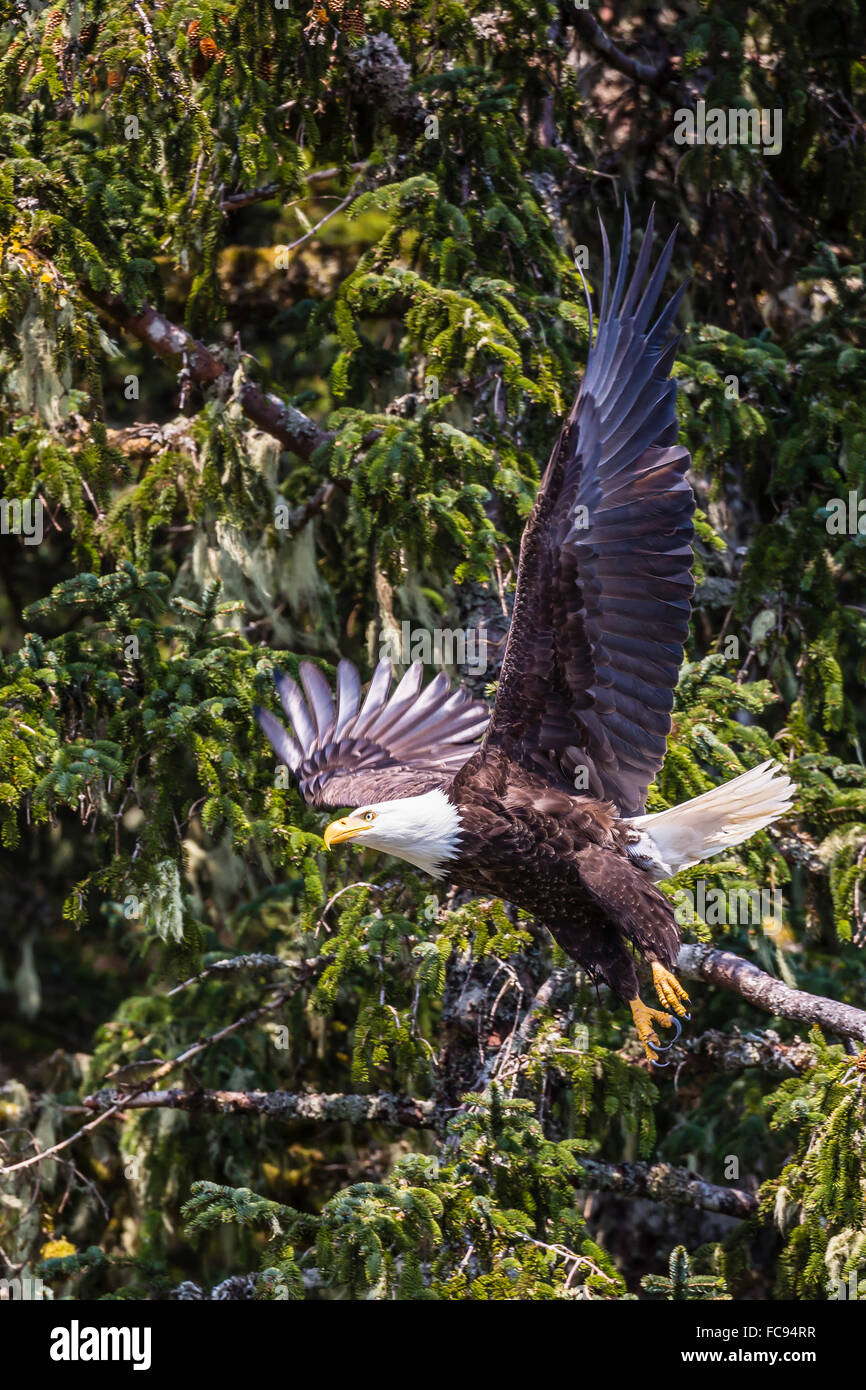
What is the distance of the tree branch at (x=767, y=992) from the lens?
4449 mm

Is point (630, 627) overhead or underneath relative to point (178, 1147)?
overhead

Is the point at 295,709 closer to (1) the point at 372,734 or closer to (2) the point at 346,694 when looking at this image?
(2) the point at 346,694

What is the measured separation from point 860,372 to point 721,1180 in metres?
2.91

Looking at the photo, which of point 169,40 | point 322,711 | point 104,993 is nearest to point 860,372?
point 322,711

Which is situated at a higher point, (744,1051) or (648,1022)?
(648,1022)

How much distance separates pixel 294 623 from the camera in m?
6.30

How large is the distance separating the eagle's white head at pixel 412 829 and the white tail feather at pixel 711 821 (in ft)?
1.81

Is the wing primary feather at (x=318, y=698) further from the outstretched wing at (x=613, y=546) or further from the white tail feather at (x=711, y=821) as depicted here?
the white tail feather at (x=711, y=821)

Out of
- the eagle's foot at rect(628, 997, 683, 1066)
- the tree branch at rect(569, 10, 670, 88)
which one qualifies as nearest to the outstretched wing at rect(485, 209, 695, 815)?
the eagle's foot at rect(628, 997, 683, 1066)

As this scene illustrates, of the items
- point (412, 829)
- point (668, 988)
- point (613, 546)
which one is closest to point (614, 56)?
point (613, 546)

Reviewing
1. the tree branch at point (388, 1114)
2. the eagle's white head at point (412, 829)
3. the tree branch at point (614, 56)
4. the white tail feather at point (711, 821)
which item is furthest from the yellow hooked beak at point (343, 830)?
the tree branch at point (614, 56)

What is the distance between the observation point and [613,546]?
4410mm

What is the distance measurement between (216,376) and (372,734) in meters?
1.41
